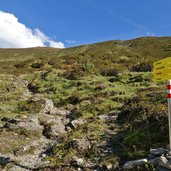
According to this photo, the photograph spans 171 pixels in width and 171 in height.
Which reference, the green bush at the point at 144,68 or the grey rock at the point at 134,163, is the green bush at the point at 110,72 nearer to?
the green bush at the point at 144,68

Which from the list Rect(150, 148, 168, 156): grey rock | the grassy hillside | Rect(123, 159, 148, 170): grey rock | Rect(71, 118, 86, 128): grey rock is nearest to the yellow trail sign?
Rect(150, 148, 168, 156): grey rock

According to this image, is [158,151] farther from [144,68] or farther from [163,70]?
[144,68]

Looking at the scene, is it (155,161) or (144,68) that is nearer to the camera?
(155,161)

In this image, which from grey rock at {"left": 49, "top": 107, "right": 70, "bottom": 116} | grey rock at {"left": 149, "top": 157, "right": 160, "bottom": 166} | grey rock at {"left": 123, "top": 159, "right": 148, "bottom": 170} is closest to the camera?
grey rock at {"left": 149, "top": 157, "right": 160, "bottom": 166}

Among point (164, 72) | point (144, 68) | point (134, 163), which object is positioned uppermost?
point (144, 68)

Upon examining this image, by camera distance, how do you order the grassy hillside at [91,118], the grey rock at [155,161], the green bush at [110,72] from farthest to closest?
the green bush at [110,72] < the grassy hillside at [91,118] < the grey rock at [155,161]

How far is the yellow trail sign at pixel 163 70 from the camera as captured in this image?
27.9 ft

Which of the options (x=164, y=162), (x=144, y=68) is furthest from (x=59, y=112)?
(x=144, y=68)

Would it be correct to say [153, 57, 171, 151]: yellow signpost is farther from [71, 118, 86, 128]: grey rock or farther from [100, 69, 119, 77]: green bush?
[100, 69, 119, 77]: green bush

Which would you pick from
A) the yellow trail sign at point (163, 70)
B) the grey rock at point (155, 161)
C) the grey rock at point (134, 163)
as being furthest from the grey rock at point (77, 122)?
the grey rock at point (155, 161)

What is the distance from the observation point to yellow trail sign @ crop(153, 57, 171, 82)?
27.9 ft

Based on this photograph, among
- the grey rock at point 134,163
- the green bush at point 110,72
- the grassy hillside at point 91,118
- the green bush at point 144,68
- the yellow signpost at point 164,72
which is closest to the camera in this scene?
the grey rock at point 134,163

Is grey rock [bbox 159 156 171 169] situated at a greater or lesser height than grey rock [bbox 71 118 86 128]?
lesser

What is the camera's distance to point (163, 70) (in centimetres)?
878
